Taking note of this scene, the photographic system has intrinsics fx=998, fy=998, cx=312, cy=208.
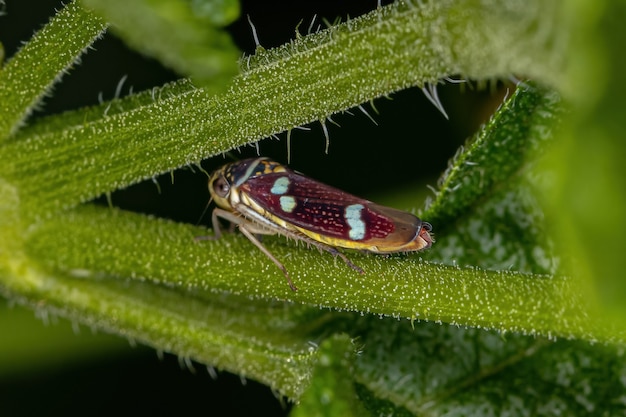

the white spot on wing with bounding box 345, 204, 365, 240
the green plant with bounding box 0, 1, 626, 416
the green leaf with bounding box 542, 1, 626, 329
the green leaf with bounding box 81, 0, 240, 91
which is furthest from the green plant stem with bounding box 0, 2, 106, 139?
the green leaf with bounding box 542, 1, 626, 329

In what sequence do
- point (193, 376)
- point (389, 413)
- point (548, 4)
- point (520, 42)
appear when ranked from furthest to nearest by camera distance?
1. point (193, 376)
2. point (389, 413)
3. point (520, 42)
4. point (548, 4)

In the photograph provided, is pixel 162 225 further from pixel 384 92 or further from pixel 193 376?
pixel 193 376

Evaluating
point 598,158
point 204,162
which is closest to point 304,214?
point 204,162

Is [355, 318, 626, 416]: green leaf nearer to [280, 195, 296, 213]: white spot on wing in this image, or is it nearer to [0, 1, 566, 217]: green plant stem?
[280, 195, 296, 213]: white spot on wing

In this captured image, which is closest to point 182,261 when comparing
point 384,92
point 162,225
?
point 162,225

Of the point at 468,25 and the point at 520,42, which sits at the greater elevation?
the point at 468,25

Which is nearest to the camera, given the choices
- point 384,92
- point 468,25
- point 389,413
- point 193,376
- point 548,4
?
point 548,4

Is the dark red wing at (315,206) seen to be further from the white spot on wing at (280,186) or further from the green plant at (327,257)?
the green plant at (327,257)

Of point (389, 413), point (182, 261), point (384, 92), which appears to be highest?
point (384, 92)

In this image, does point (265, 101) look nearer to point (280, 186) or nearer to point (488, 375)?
point (280, 186)
